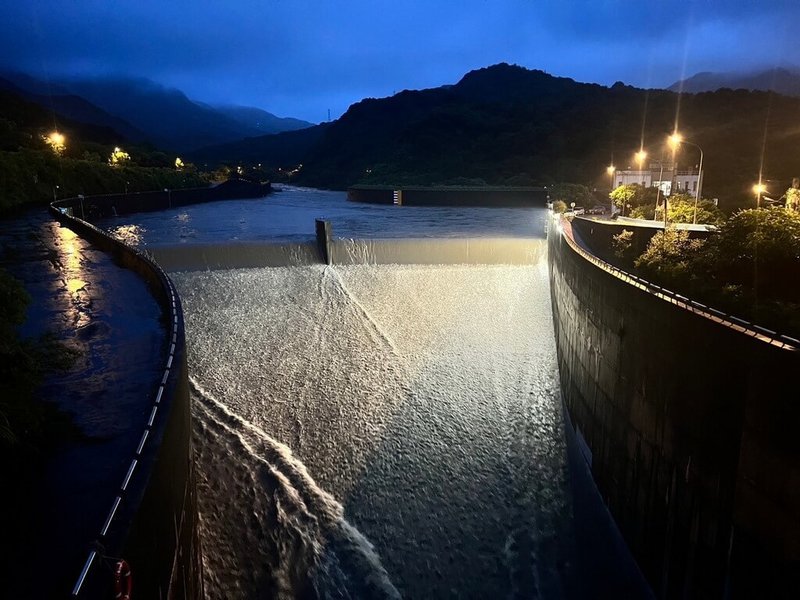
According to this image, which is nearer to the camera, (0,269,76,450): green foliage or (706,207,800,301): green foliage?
(0,269,76,450): green foliage

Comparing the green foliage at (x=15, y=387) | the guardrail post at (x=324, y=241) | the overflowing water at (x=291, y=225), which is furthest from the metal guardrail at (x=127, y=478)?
the overflowing water at (x=291, y=225)

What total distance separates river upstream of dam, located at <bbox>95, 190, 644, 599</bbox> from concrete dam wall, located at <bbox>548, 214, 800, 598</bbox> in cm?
155

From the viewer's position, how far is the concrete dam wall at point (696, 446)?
5.47m

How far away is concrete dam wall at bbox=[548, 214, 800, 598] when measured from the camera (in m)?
5.47

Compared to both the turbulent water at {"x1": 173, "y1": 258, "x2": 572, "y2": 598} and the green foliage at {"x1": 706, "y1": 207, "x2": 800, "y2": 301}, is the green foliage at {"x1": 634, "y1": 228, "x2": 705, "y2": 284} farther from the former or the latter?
the turbulent water at {"x1": 173, "y1": 258, "x2": 572, "y2": 598}

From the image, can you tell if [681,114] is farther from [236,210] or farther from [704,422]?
[704,422]

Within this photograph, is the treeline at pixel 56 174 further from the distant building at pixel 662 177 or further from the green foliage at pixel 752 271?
the distant building at pixel 662 177

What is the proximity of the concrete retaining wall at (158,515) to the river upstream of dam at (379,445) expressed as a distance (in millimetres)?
1856

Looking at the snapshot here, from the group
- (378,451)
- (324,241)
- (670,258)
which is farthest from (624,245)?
(324,241)

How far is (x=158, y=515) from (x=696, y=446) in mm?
6278

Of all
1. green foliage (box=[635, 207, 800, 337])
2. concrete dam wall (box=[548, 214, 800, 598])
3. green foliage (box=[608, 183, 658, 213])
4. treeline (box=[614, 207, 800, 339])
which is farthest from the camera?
green foliage (box=[608, 183, 658, 213])

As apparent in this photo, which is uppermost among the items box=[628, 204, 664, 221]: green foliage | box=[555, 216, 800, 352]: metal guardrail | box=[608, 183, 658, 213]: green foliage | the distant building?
the distant building

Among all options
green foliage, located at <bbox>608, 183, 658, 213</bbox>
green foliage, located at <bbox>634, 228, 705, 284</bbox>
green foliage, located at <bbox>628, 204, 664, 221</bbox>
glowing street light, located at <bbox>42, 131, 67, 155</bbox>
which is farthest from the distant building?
glowing street light, located at <bbox>42, 131, 67, 155</bbox>

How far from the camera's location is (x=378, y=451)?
1123 cm
